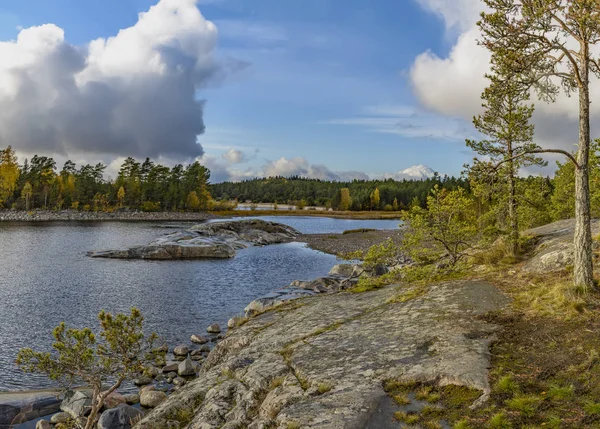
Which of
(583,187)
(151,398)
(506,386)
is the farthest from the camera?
(151,398)

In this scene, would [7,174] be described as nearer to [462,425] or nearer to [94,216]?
[94,216]

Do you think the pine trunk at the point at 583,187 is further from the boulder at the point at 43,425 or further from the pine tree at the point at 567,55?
the boulder at the point at 43,425

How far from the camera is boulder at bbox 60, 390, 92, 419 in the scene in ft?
48.4

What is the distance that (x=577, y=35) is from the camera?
12.5m

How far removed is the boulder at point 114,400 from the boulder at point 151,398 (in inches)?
30.5

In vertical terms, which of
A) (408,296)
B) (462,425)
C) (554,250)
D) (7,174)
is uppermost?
(7,174)

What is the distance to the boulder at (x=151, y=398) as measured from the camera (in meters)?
15.1

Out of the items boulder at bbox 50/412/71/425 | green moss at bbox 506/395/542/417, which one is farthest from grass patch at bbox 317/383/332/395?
boulder at bbox 50/412/71/425

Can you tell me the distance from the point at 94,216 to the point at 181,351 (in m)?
127

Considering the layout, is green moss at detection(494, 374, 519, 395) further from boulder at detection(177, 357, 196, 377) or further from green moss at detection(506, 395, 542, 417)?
boulder at detection(177, 357, 196, 377)

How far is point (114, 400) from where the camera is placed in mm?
15406

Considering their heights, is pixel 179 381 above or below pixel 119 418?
below

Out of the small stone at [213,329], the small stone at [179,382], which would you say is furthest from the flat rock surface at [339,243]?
the small stone at [179,382]

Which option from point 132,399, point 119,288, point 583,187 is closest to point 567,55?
point 583,187
